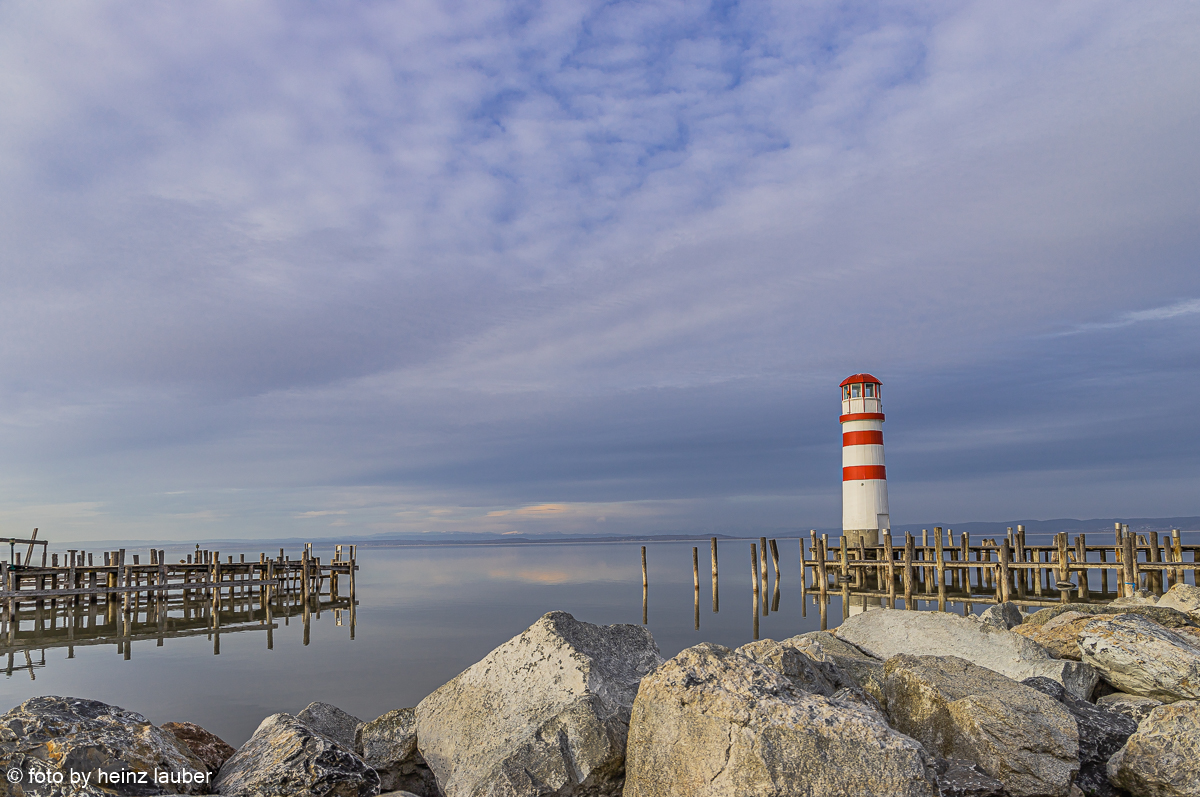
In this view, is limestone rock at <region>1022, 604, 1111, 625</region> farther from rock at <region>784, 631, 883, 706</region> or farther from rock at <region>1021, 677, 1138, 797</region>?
rock at <region>1021, 677, 1138, 797</region>

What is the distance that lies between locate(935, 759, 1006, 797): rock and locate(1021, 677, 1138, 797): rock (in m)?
1.17

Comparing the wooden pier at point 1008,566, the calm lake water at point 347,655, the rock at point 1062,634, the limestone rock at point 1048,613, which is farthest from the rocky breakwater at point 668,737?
the wooden pier at point 1008,566

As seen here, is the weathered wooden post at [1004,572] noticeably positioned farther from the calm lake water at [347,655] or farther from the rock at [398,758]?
the rock at [398,758]

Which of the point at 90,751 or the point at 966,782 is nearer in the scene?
the point at 966,782

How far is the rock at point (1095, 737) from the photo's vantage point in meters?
6.61

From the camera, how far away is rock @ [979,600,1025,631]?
1215 cm

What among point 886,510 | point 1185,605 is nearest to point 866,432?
point 886,510

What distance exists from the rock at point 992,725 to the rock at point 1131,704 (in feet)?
7.48

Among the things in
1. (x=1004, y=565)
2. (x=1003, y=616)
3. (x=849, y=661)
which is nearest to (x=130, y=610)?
(x=849, y=661)

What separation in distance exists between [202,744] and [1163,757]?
8815 mm

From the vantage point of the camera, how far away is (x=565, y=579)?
55.1 m

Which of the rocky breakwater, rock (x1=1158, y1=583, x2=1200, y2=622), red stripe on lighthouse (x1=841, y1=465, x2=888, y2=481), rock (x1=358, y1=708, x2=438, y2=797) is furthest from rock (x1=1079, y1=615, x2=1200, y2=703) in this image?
red stripe on lighthouse (x1=841, y1=465, x2=888, y2=481)

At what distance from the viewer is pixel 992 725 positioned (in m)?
6.04

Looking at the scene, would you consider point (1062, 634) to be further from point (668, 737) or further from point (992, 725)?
point (668, 737)
